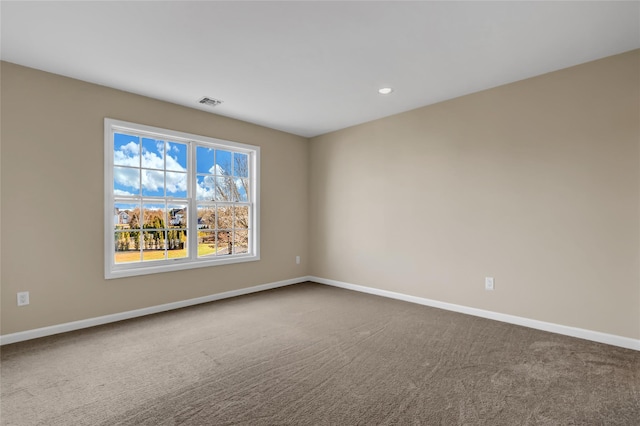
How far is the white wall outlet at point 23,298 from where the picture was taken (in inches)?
114

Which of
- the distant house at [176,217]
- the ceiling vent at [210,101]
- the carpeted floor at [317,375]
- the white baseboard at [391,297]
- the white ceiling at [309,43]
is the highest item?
the ceiling vent at [210,101]

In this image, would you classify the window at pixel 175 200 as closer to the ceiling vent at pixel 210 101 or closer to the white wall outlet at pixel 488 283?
the ceiling vent at pixel 210 101

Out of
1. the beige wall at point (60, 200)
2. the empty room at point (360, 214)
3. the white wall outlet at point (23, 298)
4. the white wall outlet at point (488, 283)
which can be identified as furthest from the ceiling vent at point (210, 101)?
the white wall outlet at point (488, 283)

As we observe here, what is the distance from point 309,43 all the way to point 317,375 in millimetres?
2585

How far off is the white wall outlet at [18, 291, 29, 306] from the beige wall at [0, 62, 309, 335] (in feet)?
0.13

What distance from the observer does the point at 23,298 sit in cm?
292

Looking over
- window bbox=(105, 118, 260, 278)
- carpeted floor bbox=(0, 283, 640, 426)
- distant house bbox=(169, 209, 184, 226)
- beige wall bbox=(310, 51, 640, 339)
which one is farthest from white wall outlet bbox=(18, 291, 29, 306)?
beige wall bbox=(310, 51, 640, 339)

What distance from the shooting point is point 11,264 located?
286 centimetres

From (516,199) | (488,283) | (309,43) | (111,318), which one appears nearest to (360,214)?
(488,283)

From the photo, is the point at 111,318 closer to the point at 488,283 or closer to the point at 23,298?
the point at 23,298

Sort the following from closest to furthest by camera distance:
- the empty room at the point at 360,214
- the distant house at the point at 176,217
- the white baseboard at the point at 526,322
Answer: the empty room at the point at 360,214 → the white baseboard at the point at 526,322 → the distant house at the point at 176,217

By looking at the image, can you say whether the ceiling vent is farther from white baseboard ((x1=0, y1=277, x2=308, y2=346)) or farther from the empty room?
white baseboard ((x1=0, y1=277, x2=308, y2=346))

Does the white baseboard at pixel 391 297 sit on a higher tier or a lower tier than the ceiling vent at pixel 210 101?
lower

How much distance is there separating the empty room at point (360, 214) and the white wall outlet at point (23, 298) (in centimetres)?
3
